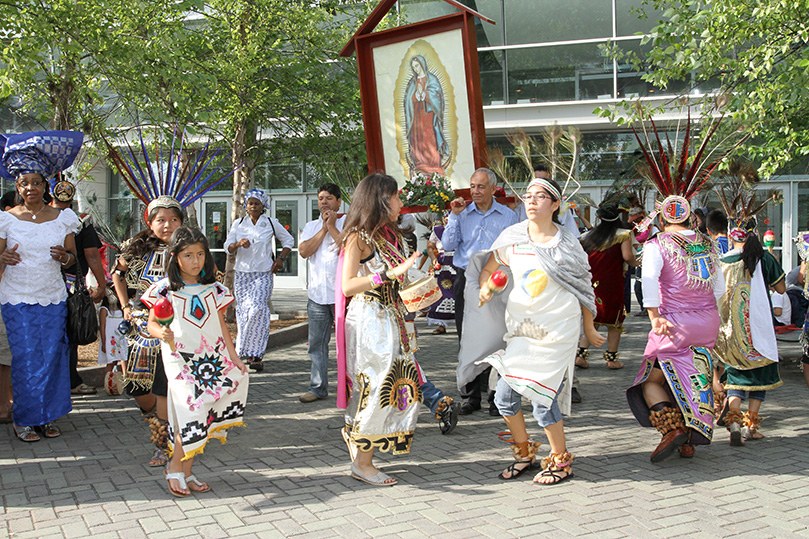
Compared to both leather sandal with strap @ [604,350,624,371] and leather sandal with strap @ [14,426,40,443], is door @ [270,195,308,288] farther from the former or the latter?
leather sandal with strap @ [14,426,40,443]

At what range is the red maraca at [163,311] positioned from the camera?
415cm

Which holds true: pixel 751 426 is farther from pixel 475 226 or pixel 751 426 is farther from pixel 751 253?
pixel 475 226

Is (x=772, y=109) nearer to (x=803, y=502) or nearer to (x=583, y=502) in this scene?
(x=803, y=502)

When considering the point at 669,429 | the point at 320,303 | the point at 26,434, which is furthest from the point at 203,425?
the point at 669,429

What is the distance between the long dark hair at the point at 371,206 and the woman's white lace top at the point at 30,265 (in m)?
2.55

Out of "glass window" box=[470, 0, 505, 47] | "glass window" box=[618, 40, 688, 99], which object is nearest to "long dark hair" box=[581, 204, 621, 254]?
"glass window" box=[618, 40, 688, 99]

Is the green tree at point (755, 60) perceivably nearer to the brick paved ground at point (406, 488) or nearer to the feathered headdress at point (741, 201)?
the feathered headdress at point (741, 201)

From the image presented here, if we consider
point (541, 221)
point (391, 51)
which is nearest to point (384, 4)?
point (391, 51)

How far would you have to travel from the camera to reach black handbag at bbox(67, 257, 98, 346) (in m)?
5.74

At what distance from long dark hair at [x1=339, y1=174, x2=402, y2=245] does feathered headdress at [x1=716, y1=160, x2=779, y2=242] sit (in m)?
3.09

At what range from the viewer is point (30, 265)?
5.55m

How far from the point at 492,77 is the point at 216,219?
339 inches

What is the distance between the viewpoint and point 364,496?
433 centimetres

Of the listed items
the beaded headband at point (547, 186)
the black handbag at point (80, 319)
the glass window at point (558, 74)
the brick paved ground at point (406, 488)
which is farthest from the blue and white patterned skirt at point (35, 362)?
the glass window at point (558, 74)
